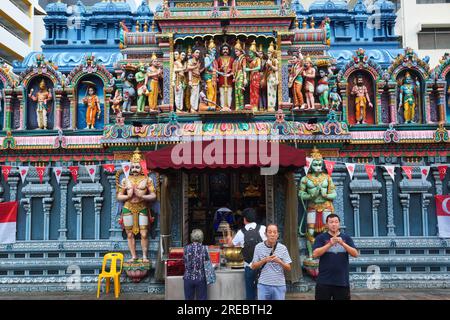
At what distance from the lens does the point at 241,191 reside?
1342 centimetres

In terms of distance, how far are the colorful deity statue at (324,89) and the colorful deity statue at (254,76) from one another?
1.65 meters

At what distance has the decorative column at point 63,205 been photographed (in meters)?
12.1

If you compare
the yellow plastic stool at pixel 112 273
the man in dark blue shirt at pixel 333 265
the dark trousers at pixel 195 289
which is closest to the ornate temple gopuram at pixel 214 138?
the yellow plastic stool at pixel 112 273

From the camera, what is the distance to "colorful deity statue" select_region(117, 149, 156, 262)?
11.2 m

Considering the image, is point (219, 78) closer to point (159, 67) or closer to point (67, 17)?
point (159, 67)

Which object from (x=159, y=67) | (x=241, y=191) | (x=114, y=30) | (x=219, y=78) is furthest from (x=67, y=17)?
(x=241, y=191)

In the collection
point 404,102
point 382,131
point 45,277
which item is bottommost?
point 45,277

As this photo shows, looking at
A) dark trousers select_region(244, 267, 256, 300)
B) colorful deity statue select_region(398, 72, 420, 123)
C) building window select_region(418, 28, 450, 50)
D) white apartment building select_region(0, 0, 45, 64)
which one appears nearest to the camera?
dark trousers select_region(244, 267, 256, 300)

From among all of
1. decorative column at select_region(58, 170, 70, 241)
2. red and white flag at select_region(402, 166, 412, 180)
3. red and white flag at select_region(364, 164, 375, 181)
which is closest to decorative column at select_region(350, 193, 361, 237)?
red and white flag at select_region(364, 164, 375, 181)

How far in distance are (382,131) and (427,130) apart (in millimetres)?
1259

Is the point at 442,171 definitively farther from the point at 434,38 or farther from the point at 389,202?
the point at 434,38

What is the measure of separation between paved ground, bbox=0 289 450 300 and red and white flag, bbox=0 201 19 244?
1.50 m

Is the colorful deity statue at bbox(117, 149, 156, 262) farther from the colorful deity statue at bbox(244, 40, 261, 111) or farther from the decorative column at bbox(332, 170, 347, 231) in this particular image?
the decorative column at bbox(332, 170, 347, 231)

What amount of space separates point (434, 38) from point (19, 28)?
2895cm
